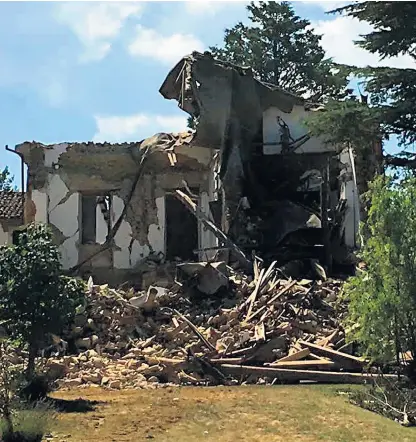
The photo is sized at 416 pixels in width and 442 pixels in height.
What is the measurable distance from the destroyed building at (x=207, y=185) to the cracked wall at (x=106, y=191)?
3cm

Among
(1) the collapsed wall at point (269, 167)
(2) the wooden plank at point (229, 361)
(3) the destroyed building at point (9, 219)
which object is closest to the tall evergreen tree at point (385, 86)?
(1) the collapsed wall at point (269, 167)

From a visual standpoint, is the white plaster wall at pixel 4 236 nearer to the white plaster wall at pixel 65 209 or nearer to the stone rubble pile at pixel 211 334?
the white plaster wall at pixel 65 209

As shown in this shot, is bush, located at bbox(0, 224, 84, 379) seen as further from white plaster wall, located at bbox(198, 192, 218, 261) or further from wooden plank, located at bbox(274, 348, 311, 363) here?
white plaster wall, located at bbox(198, 192, 218, 261)

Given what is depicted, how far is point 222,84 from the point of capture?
2052 cm

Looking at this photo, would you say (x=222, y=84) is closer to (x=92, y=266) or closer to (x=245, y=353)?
(x=92, y=266)

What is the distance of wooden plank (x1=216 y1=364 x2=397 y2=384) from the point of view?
12.3 meters

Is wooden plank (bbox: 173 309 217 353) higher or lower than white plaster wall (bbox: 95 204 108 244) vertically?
lower

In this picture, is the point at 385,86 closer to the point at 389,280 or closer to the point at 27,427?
the point at 389,280

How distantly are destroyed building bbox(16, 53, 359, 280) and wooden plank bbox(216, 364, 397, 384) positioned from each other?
19.4ft

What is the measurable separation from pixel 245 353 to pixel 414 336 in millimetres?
3459

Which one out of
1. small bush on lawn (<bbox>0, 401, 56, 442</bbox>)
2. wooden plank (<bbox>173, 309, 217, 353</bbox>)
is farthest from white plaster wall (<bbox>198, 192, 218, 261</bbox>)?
small bush on lawn (<bbox>0, 401, 56, 442</bbox>)

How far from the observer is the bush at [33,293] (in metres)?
10.4

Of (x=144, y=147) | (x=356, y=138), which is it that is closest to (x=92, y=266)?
(x=144, y=147)

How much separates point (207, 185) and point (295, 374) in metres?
10.4
